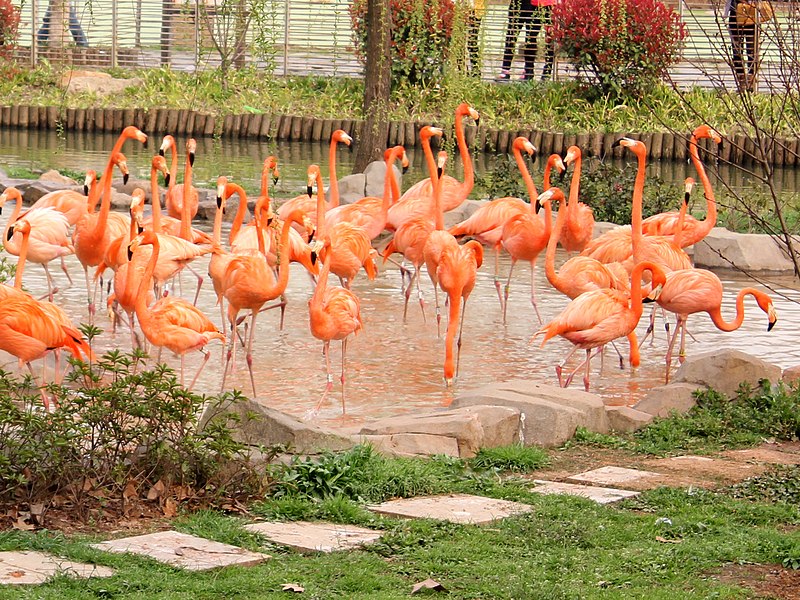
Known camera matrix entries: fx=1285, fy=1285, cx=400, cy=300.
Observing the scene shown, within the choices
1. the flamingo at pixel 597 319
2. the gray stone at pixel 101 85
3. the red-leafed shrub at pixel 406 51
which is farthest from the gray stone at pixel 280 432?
the gray stone at pixel 101 85

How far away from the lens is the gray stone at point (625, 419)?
6.88m

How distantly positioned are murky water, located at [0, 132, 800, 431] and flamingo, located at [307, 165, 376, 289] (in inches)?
18.2

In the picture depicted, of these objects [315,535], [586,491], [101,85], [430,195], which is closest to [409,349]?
[430,195]

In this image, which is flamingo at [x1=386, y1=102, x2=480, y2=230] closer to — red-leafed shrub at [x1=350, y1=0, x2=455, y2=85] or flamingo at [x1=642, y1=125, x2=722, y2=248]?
flamingo at [x1=642, y1=125, x2=722, y2=248]

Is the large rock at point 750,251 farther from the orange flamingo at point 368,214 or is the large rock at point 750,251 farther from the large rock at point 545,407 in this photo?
the large rock at point 545,407

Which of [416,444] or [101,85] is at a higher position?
[101,85]

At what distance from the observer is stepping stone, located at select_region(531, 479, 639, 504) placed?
5500 mm

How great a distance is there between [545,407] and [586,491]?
966 mm

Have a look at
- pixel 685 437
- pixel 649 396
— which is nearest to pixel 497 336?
pixel 649 396

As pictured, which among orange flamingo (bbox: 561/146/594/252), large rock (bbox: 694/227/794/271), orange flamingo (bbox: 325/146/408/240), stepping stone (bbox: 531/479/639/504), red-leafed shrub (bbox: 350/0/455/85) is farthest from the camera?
red-leafed shrub (bbox: 350/0/455/85)

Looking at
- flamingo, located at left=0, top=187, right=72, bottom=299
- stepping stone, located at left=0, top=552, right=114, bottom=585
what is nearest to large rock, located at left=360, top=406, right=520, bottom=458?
stepping stone, located at left=0, top=552, right=114, bottom=585

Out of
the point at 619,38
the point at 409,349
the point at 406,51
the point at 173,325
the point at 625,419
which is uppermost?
the point at 619,38

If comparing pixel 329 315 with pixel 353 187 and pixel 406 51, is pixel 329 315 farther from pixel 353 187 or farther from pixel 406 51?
pixel 406 51

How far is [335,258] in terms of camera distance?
9.39 meters
